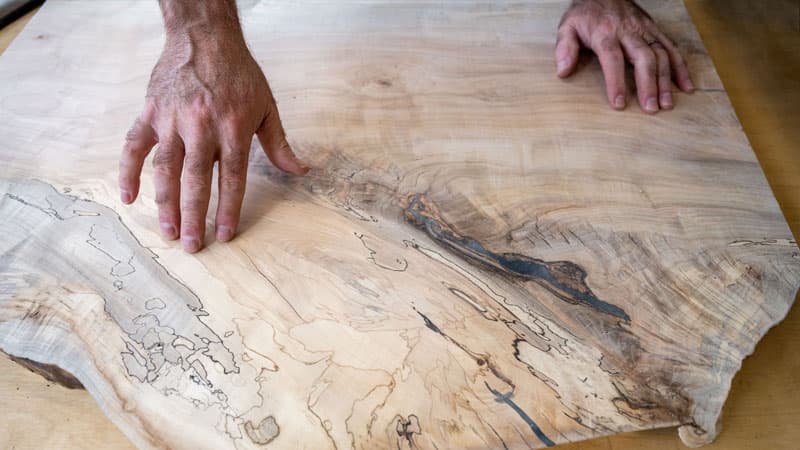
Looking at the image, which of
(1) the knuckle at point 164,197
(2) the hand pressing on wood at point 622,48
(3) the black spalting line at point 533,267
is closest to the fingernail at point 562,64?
(2) the hand pressing on wood at point 622,48

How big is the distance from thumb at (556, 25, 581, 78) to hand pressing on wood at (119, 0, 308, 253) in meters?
0.59

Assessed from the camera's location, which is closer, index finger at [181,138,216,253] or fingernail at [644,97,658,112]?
index finger at [181,138,216,253]

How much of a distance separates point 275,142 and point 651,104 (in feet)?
2.41

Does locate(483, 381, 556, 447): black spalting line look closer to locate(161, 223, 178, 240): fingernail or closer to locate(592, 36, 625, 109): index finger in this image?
locate(161, 223, 178, 240): fingernail

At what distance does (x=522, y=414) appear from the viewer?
2.74ft

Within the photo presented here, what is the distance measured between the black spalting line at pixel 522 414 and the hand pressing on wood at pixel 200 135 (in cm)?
49

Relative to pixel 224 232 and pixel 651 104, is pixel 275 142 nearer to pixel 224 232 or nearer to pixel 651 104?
pixel 224 232

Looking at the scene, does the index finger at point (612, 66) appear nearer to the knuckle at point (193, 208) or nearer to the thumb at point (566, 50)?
the thumb at point (566, 50)

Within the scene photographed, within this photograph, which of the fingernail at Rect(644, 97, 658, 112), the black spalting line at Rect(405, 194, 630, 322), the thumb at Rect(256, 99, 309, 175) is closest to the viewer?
the black spalting line at Rect(405, 194, 630, 322)

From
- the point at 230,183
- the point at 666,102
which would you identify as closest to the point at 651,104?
the point at 666,102

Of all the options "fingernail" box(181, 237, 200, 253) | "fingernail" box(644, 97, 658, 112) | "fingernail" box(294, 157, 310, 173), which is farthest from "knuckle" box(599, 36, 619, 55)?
"fingernail" box(181, 237, 200, 253)

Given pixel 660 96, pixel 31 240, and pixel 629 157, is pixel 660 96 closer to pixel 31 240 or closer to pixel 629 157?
pixel 629 157

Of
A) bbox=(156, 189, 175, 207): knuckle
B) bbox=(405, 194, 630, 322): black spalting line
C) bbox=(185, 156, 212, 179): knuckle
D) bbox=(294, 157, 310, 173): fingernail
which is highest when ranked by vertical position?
bbox=(185, 156, 212, 179): knuckle

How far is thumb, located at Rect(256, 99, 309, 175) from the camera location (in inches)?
43.1
